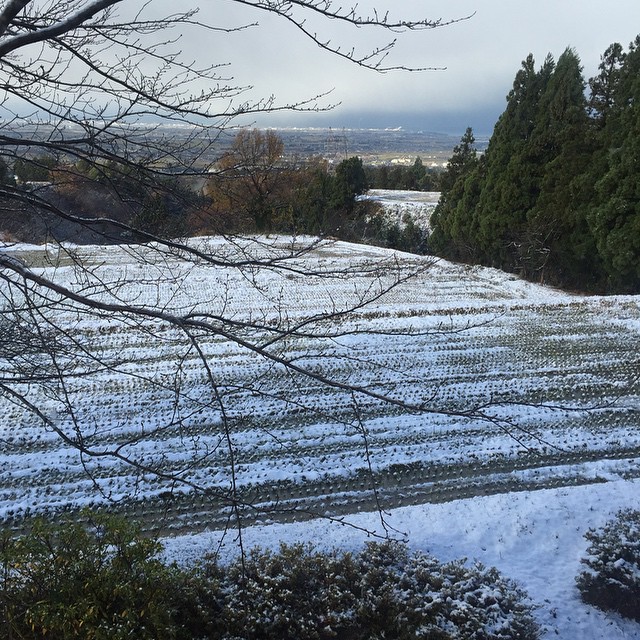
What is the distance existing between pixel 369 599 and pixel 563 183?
1440 centimetres

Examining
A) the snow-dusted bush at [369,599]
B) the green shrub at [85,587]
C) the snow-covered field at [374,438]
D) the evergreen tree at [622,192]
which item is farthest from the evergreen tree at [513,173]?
the green shrub at [85,587]

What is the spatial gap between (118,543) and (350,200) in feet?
69.1

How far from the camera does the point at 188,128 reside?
311 centimetres

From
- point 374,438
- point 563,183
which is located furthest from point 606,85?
point 374,438

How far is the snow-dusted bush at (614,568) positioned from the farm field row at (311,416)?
0.90 m

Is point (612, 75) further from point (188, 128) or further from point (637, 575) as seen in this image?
point (188, 128)

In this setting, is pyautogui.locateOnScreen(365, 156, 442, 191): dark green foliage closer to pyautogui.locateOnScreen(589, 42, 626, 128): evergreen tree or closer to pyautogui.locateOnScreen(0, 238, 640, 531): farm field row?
pyautogui.locateOnScreen(589, 42, 626, 128): evergreen tree

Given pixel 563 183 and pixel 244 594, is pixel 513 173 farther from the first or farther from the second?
pixel 244 594

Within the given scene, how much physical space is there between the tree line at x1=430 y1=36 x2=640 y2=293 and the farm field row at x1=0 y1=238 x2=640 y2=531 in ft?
12.3

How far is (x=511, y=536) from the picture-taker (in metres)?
4.92

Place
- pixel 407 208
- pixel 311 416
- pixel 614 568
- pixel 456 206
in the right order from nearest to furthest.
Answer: pixel 614 568
pixel 311 416
pixel 456 206
pixel 407 208

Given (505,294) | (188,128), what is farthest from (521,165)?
(188,128)

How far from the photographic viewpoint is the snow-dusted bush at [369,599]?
12.9ft

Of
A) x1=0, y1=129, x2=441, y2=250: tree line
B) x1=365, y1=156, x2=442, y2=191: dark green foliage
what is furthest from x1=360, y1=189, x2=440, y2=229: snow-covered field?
x1=0, y1=129, x2=441, y2=250: tree line
